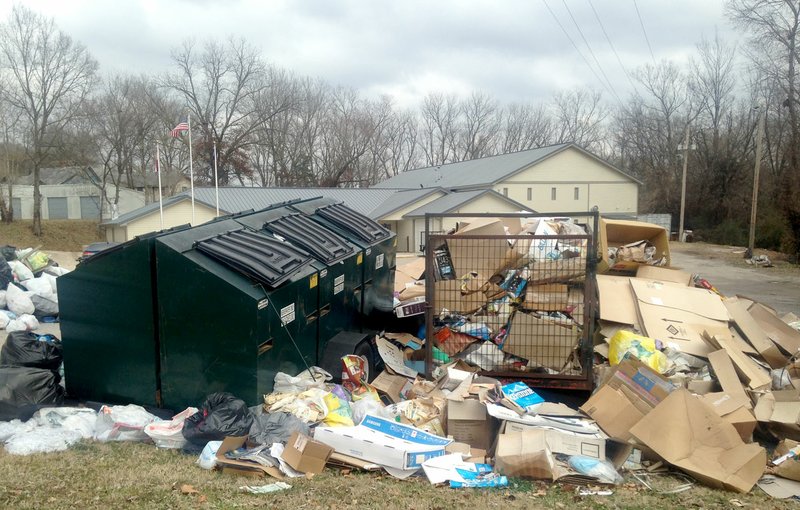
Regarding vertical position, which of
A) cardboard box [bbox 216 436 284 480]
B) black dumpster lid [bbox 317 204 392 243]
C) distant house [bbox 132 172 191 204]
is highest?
distant house [bbox 132 172 191 204]

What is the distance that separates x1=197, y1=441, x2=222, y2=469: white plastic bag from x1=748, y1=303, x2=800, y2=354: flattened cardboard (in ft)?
18.8

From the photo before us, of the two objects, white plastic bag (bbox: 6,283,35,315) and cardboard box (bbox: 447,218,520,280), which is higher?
cardboard box (bbox: 447,218,520,280)

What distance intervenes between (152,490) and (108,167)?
42.9m

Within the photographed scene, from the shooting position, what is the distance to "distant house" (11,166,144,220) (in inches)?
1708

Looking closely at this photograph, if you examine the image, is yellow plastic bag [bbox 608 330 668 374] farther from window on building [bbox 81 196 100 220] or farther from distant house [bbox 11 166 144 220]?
window on building [bbox 81 196 100 220]

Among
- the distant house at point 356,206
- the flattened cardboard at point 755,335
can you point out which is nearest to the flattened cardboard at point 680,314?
the flattened cardboard at point 755,335

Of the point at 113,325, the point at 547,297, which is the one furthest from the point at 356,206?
the point at 113,325

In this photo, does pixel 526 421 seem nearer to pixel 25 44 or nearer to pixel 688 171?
pixel 25 44

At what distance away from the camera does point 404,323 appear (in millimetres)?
7234

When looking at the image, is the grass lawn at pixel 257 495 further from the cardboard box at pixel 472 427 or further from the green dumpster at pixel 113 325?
the green dumpster at pixel 113 325

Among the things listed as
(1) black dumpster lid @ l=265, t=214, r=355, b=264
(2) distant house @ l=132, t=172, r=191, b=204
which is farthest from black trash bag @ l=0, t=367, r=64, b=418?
(2) distant house @ l=132, t=172, r=191, b=204

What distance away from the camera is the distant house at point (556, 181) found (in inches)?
1350

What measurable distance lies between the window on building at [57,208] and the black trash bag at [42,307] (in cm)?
4064

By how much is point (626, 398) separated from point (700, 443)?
62cm
